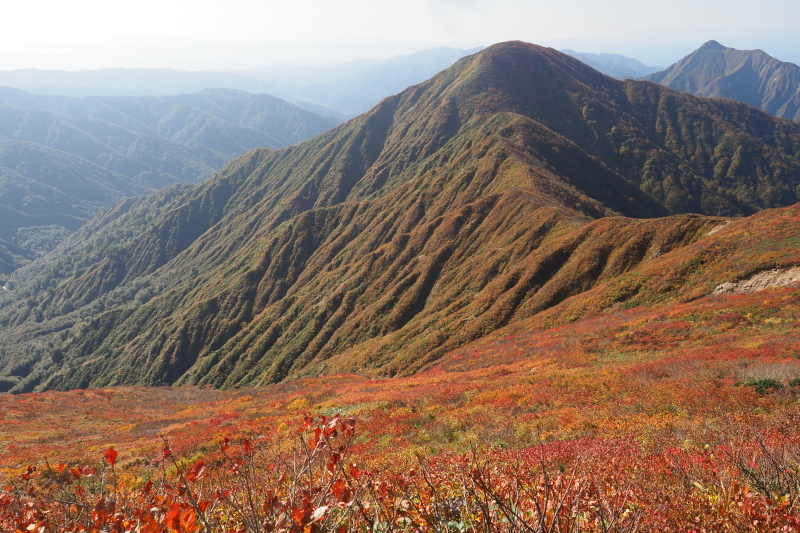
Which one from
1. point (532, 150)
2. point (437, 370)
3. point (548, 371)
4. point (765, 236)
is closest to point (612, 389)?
point (548, 371)

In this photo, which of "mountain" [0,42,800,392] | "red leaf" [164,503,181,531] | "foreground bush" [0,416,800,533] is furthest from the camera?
"mountain" [0,42,800,392]

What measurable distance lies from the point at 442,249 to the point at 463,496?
75.4 m

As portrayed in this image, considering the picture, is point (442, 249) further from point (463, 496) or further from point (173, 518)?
point (173, 518)

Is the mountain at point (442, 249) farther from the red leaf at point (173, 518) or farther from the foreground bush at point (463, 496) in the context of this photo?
the red leaf at point (173, 518)

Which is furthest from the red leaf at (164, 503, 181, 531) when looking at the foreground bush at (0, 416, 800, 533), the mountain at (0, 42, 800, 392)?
the mountain at (0, 42, 800, 392)

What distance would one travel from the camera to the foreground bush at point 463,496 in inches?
Result: 148

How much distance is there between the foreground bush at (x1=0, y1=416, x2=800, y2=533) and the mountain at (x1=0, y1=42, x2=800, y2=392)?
38.3 metres

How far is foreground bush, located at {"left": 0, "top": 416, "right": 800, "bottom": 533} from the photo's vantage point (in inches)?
148

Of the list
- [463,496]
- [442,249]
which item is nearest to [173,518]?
[463,496]

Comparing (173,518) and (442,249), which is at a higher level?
(173,518)

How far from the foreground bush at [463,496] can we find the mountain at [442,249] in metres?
38.3

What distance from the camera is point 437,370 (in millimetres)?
42156

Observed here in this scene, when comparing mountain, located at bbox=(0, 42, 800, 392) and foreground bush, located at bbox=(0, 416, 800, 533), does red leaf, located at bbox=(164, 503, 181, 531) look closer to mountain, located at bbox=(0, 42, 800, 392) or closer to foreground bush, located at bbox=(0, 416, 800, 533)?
foreground bush, located at bbox=(0, 416, 800, 533)

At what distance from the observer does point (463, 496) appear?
687cm
